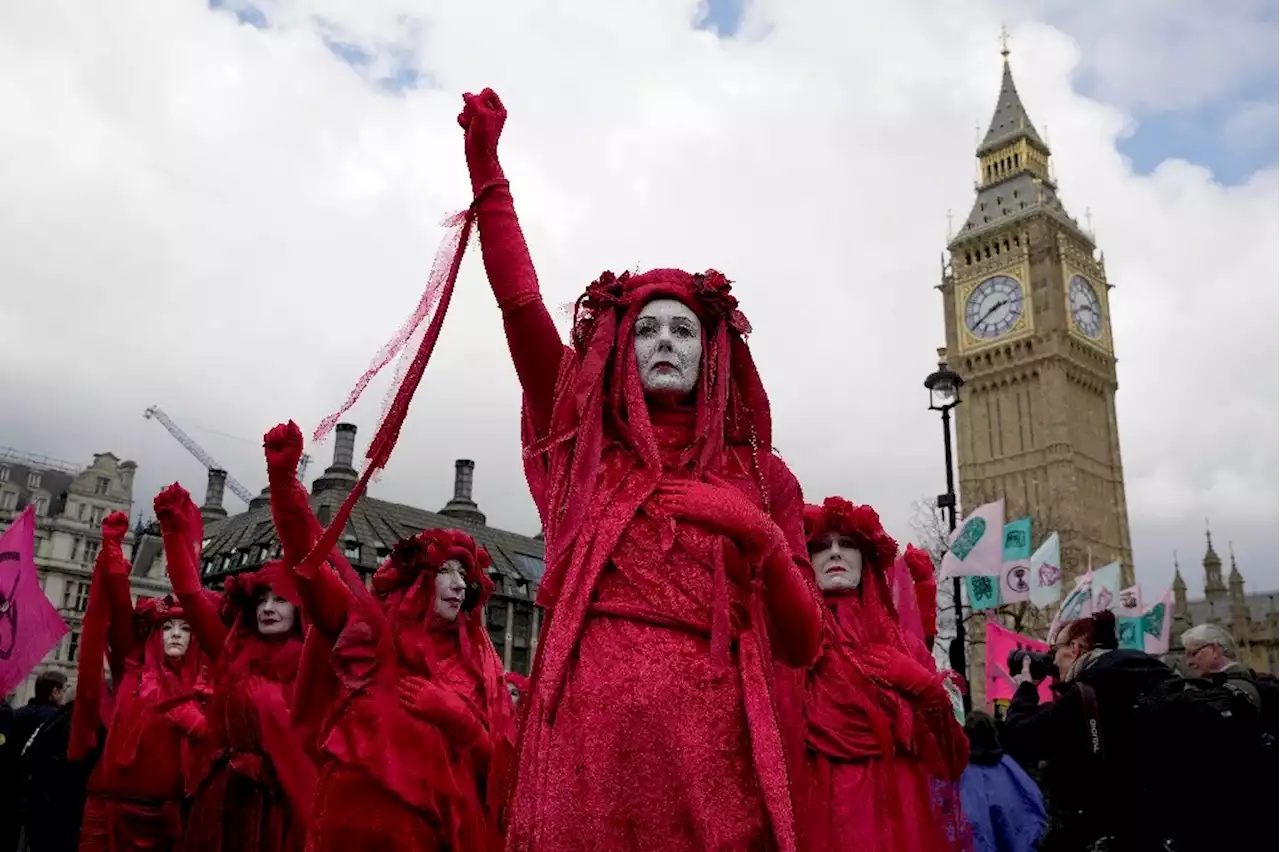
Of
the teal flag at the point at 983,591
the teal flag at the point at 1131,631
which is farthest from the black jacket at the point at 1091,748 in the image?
the teal flag at the point at 1131,631

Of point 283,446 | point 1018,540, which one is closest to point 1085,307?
point 1018,540

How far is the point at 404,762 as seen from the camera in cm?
394

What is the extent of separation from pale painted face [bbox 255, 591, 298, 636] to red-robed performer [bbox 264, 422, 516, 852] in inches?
33.1

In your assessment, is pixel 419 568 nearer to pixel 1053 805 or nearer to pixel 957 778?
pixel 957 778

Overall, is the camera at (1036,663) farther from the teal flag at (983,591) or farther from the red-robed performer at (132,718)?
the teal flag at (983,591)

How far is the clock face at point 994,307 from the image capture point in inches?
2279

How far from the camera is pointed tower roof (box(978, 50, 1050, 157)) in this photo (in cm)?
6244

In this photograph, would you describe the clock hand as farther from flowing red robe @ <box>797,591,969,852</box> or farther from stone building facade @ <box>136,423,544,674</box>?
flowing red robe @ <box>797,591,969,852</box>

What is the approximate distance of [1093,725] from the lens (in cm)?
438

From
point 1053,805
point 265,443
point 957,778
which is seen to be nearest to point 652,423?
point 265,443

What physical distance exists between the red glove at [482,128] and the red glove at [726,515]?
1.08 m

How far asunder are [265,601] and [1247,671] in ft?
16.5

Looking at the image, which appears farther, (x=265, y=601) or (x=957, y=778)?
(x=265, y=601)

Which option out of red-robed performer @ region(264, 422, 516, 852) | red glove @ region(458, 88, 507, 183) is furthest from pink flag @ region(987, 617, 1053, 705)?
red glove @ region(458, 88, 507, 183)
